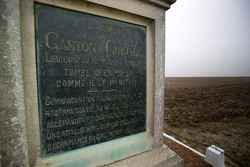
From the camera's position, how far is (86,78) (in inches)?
60.7

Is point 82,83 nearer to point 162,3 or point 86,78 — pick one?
point 86,78

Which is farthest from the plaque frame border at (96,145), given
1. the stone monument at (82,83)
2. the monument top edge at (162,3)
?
the monument top edge at (162,3)

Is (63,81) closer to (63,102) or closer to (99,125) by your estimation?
(63,102)

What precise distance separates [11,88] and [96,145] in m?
0.94

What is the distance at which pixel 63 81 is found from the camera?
4.66ft

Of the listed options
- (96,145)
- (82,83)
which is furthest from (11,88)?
(96,145)

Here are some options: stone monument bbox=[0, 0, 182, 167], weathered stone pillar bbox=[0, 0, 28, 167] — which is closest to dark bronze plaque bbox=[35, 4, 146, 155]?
stone monument bbox=[0, 0, 182, 167]

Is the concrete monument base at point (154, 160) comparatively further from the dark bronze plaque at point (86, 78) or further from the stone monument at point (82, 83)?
the dark bronze plaque at point (86, 78)

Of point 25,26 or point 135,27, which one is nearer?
point 25,26

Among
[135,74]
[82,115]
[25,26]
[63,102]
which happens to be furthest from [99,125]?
[25,26]

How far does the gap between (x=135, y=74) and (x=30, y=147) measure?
1.25 metres

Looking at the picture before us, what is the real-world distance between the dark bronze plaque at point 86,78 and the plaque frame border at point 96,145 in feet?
0.16

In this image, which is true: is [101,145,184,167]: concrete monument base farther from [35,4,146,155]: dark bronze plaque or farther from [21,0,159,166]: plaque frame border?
[35,4,146,155]: dark bronze plaque

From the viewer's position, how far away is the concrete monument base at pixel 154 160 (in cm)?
171
